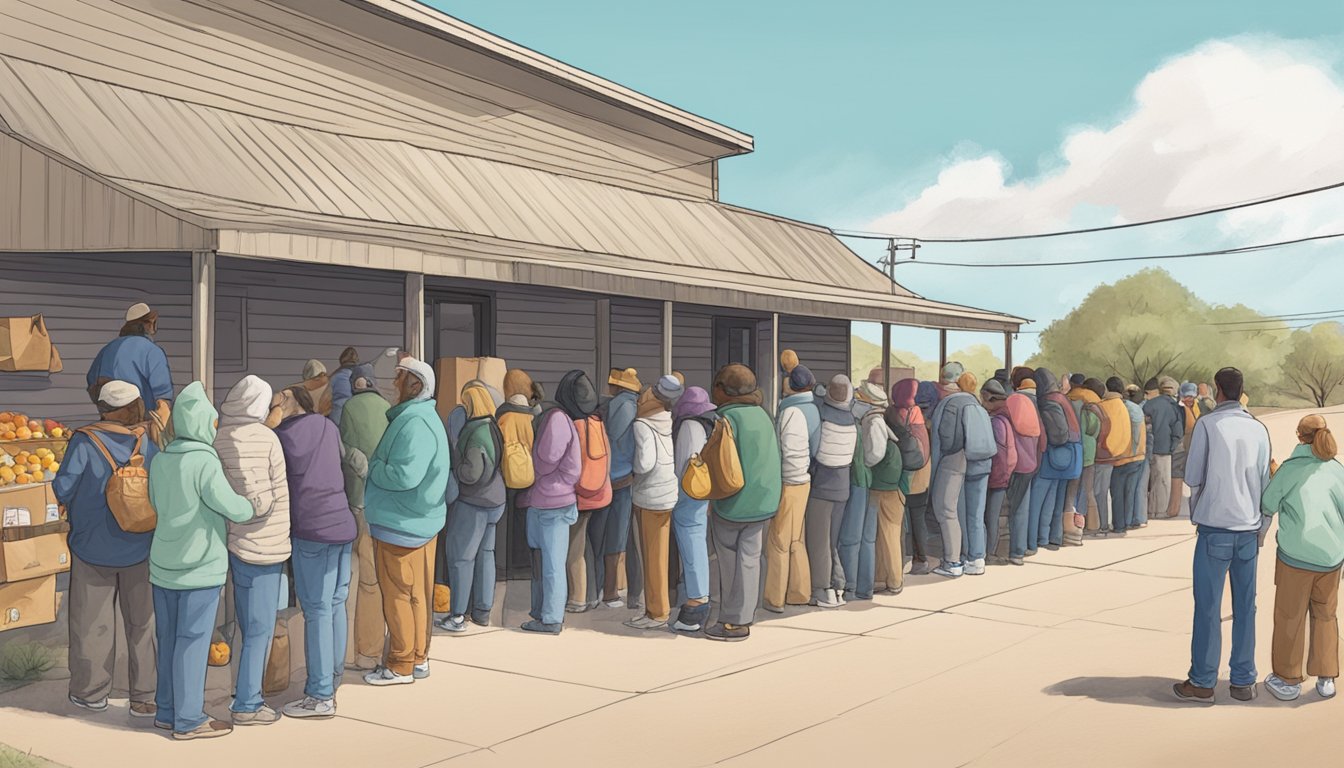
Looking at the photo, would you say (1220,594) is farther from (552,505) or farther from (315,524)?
(315,524)

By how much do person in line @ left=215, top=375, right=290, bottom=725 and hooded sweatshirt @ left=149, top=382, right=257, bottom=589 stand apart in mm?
117

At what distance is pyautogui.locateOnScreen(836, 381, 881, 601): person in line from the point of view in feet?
37.7

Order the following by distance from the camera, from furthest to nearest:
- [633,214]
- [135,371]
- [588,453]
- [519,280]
Answer: [633,214] → [519,280] → [588,453] → [135,371]

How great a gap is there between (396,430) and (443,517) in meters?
0.68

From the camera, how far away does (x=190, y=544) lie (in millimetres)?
7109

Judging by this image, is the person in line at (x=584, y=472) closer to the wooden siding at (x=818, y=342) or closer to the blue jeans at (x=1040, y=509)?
the blue jeans at (x=1040, y=509)

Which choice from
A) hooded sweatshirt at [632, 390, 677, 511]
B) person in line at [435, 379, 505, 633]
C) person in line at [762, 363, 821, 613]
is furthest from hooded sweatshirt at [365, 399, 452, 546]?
person in line at [762, 363, 821, 613]

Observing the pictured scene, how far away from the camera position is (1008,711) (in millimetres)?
7883

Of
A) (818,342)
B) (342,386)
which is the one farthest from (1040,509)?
(818,342)

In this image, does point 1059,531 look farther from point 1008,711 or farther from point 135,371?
point 135,371

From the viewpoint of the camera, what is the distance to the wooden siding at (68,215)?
996 centimetres

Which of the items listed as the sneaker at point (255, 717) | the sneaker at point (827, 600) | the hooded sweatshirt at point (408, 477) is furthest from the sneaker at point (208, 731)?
the sneaker at point (827, 600)

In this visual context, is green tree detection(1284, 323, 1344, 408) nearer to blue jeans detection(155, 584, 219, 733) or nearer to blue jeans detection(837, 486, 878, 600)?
blue jeans detection(837, 486, 878, 600)

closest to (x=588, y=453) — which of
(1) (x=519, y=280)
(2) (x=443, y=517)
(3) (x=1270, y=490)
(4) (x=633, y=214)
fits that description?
(2) (x=443, y=517)
